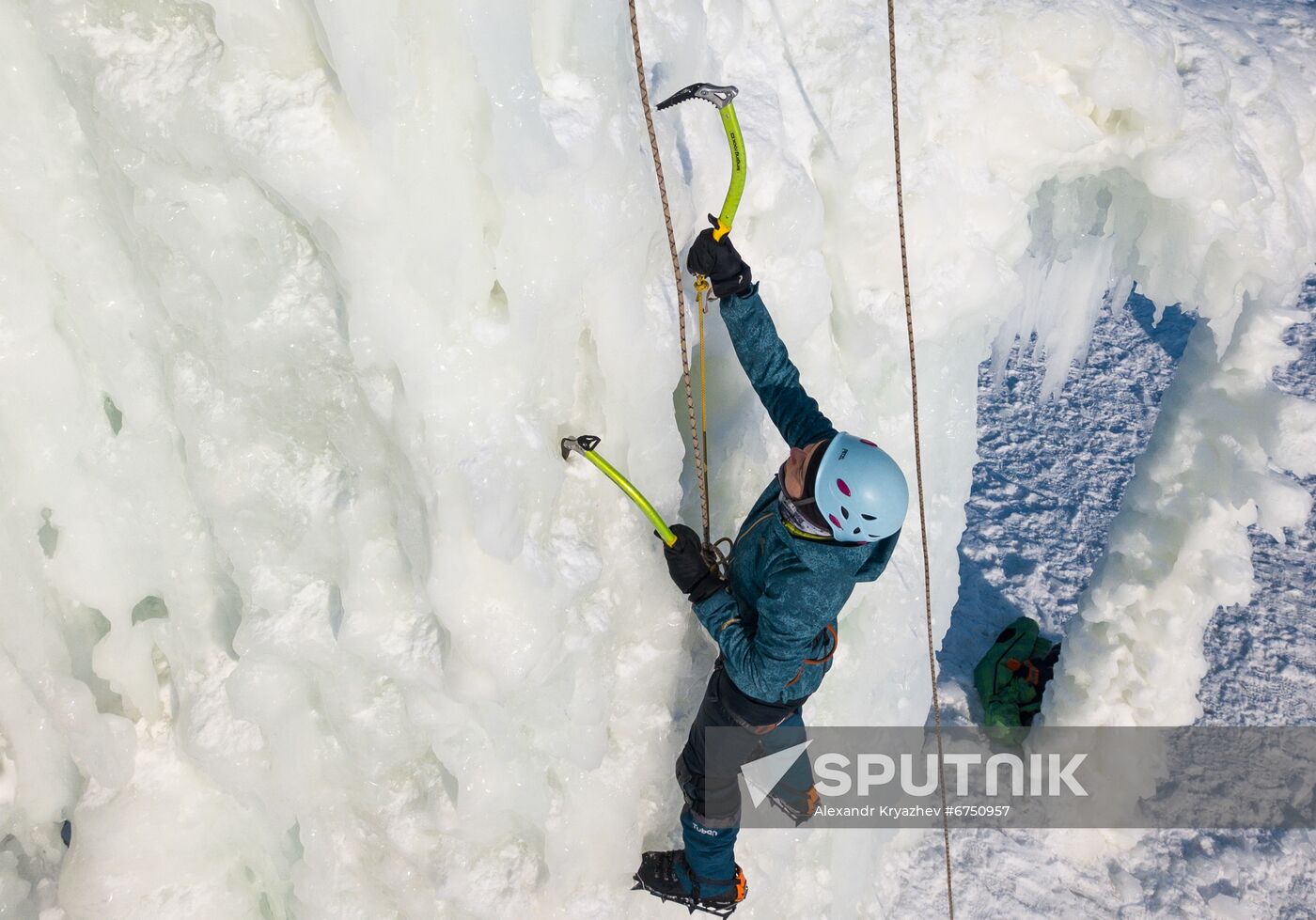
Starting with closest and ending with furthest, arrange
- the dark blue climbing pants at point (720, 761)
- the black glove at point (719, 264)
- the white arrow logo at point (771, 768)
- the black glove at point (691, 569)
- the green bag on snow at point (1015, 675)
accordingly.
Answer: the black glove at point (719, 264), the black glove at point (691, 569), the dark blue climbing pants at point (720, 761), the white arrow logo at point (771, 768), the green bag on snow at point (1015, 675)

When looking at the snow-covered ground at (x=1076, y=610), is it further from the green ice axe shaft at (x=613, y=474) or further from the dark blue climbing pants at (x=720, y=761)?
the green ice axe shaft at (x=613, y=474)

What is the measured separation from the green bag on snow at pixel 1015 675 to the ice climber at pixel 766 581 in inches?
113

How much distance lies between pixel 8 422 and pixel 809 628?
2637 mm

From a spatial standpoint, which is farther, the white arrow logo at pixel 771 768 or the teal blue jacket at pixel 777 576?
the white arrow logo at pixel 771 768

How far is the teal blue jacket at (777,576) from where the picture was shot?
8.56 feet

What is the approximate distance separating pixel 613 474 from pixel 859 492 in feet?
2.47

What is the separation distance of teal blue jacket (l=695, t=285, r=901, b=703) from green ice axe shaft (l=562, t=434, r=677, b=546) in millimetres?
271

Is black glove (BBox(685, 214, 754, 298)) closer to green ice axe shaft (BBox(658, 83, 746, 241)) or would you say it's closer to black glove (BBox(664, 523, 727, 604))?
green ice axe shaft (BBox(658, 83, 746, 241))

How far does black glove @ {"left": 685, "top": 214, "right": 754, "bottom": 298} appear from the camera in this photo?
A: 105 inches

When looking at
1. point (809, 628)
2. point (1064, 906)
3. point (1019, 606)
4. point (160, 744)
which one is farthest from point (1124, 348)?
point (160, 744)

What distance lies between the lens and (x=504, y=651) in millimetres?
2744

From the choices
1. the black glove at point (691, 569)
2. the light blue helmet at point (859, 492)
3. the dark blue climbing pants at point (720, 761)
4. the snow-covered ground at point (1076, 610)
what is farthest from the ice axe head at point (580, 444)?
the snow-covered ground at point (1076, 610)

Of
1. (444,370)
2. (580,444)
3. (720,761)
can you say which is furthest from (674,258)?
(720,761)

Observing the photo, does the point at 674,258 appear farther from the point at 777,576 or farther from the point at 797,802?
the point at 797,802
